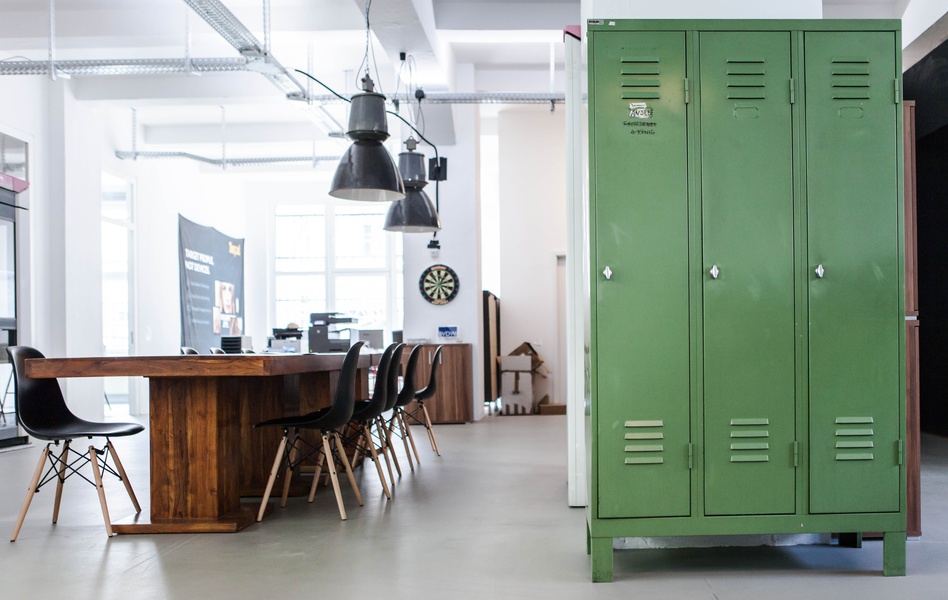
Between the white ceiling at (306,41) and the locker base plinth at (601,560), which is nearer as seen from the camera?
the locker base plinth at (601,560)

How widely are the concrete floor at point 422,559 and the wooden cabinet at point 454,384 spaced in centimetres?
455

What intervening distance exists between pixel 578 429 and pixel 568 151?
1582 mm

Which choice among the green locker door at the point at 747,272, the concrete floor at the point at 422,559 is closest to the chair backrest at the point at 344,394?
the concrete floor at the point at 422,559

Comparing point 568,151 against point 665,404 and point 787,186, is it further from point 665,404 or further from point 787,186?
point 665,404

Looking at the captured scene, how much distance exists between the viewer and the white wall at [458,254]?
10.2 metres

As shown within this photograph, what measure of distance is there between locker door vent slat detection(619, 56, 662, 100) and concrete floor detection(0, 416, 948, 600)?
197 centimetres

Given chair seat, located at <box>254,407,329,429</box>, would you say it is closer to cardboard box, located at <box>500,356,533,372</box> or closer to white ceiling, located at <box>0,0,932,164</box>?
white ceiling, located at <box>0,0,932,164</box>

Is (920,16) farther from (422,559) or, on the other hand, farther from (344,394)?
(422,559)

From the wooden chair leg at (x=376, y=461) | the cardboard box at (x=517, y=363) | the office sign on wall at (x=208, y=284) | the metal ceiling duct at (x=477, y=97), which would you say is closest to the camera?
the wooden chair leg at (x=376, y=461)

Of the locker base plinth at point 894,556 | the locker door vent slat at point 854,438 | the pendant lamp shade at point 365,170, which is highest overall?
the pendant lamp shade at point 365,170

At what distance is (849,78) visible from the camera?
3453mm

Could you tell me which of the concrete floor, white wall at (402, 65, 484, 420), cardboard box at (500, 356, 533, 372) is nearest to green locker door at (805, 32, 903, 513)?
the concrete floor

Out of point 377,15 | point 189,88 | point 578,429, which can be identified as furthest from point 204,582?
point 189,88

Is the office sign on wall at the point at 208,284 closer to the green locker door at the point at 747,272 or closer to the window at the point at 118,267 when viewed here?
the window at the point at 118,267
